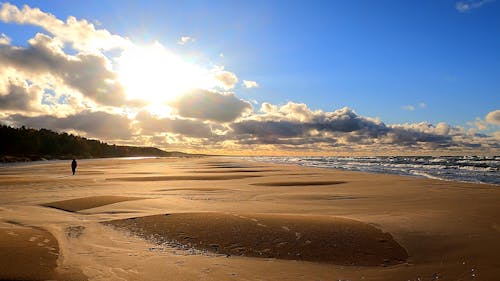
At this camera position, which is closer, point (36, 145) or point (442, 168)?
point (442, 168)

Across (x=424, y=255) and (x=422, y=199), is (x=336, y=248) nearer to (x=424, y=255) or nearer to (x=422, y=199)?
(x=424, y=255)

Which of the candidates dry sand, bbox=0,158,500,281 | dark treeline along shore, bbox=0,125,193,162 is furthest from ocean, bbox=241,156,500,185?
dark treeline along shore, bbox=0,125,193,162

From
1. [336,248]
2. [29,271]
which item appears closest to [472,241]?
[336,248]

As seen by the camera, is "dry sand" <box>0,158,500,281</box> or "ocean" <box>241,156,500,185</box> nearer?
"dry sand" <box>0,158,500,281</box>

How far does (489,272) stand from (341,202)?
34.1ft

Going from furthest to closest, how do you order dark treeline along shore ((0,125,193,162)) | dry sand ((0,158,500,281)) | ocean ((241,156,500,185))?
dark treeline along shore ((0,125,193,162))
ocean ((241,156,500,185))
dry sand ((0,158,500,281))

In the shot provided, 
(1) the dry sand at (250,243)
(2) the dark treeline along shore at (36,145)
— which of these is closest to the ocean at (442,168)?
(1) the dry sand at (250,243)

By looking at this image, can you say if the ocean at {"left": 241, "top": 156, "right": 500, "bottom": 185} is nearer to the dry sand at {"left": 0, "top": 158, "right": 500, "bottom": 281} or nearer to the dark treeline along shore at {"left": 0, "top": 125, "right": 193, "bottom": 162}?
the dry sand at {"left": 0, "top": 158, "right": 500, "bottom": 281}

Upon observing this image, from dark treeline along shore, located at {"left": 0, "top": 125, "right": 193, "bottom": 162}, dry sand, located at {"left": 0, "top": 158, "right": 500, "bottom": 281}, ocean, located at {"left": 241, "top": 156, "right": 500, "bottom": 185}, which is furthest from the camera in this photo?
dark treeline along shore, located at {"left": 0, "top": 125, "right": 193, "bottom": 162}

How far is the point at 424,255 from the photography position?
854 centimetres

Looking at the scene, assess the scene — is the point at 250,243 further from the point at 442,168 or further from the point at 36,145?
the point at 36,145

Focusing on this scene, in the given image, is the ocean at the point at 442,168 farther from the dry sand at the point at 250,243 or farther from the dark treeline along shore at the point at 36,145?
the dark treeline along shore at the point at 36,145

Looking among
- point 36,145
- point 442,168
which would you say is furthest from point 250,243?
point 36,145

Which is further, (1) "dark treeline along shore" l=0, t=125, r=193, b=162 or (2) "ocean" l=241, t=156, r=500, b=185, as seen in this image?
(1) "dark treeline along shore" l=0, t=125, r=193, b=162
